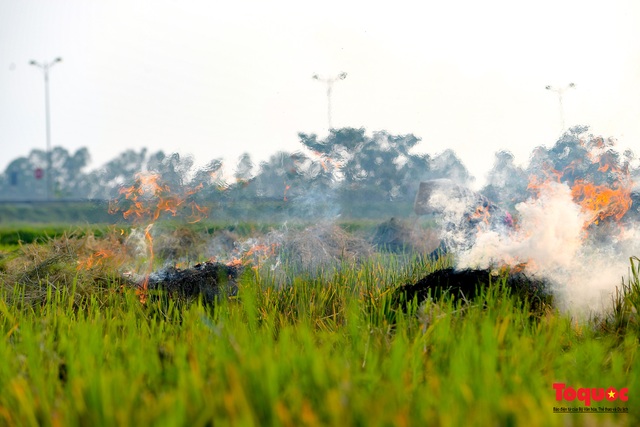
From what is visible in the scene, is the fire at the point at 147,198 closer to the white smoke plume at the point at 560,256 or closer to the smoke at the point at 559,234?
the smoke at the point at 559,234

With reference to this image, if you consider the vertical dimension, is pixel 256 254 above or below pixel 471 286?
above

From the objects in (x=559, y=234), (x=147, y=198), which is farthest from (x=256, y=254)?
(x=559, y=234)

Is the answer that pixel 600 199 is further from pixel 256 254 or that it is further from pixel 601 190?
→ pixel 256 254

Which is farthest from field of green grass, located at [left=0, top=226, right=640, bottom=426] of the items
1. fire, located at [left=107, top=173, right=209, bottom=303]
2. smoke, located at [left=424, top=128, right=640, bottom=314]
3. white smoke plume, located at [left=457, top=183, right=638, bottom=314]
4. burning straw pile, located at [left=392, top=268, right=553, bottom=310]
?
fire, located at [left=107, top=173, right=209, bottom=303]

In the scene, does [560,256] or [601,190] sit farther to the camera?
[601,190]

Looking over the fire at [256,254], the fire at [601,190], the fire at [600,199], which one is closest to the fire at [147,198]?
the fire at [256,254]

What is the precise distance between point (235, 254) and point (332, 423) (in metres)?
7.73

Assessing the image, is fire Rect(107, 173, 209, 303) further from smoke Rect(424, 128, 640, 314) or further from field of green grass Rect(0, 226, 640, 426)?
field of green grass Rect(0, 226, 640, 426)

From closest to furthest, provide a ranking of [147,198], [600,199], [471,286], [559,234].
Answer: [471,286], [559,234], [600,199], [147,198]

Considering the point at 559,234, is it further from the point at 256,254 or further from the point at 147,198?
the point at 147,198

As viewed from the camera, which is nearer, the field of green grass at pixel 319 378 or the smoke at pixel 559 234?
the field of green grass at pixel 319 378

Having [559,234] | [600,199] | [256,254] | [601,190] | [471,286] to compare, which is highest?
[601,190]

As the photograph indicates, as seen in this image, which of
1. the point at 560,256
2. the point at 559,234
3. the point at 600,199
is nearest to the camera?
the point at 560,256

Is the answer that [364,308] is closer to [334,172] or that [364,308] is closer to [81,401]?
[81,401]
